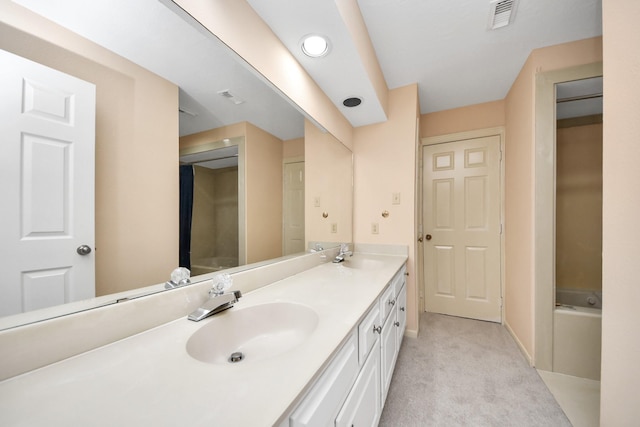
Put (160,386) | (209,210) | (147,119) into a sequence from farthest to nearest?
(209,210) → (147,119) → (160,386)

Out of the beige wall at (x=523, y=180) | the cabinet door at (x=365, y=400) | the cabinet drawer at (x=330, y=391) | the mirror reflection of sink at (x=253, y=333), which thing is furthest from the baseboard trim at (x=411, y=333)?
the mirror reflection of sink at (x=253, y=333)

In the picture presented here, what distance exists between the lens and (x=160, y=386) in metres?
→ 0.49

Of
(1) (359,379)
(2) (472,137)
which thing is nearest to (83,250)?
(1) (359,379)

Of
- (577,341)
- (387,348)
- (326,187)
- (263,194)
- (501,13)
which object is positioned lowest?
(577,341)

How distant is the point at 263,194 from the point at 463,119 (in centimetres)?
264

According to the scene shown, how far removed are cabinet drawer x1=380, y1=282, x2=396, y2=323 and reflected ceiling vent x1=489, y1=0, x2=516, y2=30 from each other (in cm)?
183

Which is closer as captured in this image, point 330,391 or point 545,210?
point 330,391

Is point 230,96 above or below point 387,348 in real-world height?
above

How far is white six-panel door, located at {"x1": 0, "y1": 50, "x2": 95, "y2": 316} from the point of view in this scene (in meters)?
0.49

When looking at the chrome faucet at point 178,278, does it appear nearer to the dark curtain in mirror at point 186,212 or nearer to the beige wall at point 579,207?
the dark curtain in mirror at point 186,212

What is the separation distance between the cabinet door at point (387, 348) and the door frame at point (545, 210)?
1.16 m

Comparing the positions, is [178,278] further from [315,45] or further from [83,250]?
[315,45]

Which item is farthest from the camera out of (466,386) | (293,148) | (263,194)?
(466,386)

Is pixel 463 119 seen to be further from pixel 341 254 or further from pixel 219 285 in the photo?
pixel 219 285
